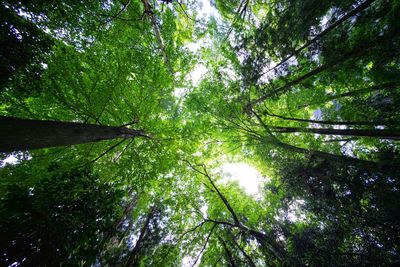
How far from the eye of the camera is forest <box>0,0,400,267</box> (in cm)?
290

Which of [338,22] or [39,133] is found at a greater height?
[338,22]

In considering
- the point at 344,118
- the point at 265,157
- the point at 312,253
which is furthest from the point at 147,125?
the point at 344,118

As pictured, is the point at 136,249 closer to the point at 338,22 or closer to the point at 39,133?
the point at 39,133

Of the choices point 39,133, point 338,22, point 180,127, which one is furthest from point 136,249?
point 338,22

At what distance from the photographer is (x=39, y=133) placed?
2.65 m

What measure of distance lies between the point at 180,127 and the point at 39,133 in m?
3.77

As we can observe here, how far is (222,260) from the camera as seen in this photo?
7996mm

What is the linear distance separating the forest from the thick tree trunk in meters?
0.02

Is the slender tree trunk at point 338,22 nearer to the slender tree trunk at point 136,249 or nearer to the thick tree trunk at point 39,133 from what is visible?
the thick tree trunk at point 39,133

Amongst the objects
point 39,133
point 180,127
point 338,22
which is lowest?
point 39,133

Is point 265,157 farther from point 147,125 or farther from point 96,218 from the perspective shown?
point 96,218

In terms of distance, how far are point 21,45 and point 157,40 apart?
348 cm

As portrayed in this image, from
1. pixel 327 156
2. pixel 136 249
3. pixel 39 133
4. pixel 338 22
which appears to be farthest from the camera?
pixel 136 249

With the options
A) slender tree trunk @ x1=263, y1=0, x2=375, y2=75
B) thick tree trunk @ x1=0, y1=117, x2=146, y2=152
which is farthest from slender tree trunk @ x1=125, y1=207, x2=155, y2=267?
slender tree trunk @ x1=263, y1=0, x2=375, y2=75
